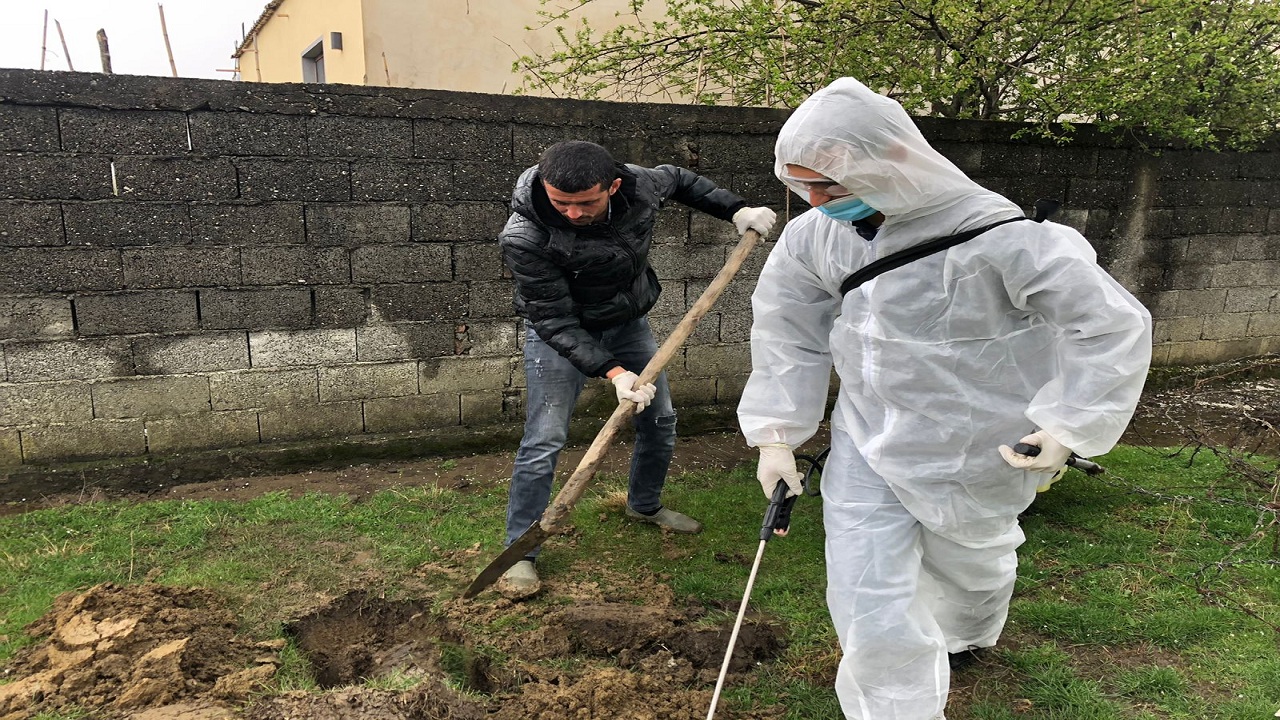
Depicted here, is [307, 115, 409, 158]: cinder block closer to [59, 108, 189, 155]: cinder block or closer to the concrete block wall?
the concrete block wall

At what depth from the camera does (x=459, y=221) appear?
425 cm

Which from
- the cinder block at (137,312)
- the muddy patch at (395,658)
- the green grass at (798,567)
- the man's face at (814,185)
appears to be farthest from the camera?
the cinder block at (137,312)

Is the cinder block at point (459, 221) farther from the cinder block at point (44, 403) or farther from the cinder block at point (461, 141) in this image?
the cinder block at point (44, 403)

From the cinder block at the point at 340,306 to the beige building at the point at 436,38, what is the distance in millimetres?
4386

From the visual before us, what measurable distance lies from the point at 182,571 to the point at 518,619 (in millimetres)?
1400

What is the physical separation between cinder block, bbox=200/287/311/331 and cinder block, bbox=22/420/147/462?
26.0 inches

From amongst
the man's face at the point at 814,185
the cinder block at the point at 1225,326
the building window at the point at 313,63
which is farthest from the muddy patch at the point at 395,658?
the building window at the point at 313,63

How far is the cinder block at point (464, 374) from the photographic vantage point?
4.41m

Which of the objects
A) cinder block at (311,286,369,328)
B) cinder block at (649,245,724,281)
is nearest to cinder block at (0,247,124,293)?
cinder block at (311,286,369,328)

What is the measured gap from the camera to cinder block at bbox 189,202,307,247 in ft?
12.5

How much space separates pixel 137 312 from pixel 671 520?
277 cm

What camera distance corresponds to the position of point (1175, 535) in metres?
3.42

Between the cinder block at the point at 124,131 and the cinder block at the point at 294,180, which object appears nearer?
the cinder block at the point at 124,131

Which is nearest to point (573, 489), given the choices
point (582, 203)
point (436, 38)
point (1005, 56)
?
point (582, 203)
